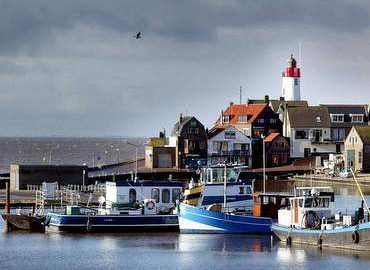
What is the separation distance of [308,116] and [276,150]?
8771 mm

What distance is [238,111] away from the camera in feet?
506

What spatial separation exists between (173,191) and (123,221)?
459 cm

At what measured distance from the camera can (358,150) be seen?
137 metres

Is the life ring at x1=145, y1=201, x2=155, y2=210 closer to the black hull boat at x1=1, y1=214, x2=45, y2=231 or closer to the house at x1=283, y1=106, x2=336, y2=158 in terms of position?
the black hull boat at x1=1, y1=214, x2=45, y2=231

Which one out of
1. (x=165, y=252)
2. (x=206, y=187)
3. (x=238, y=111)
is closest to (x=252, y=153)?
(x=238, y=111)

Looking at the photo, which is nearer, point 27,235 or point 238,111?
point 27,235

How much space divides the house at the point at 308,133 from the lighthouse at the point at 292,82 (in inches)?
1162

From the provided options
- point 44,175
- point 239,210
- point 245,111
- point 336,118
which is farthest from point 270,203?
point 245,111

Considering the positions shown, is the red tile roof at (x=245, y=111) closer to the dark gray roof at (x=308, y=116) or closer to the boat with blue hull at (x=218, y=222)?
the dark gray roof at (x=308, y=116)

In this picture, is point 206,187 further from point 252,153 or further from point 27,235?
point 252,153

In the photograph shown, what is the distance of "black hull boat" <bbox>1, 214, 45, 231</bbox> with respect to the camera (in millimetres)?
75875

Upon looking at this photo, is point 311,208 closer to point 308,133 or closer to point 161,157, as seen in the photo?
point 161,157

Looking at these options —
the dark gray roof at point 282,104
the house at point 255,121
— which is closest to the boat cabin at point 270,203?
the house at point 255,121

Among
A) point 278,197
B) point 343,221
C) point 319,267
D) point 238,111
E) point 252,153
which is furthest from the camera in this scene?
point 238,111
